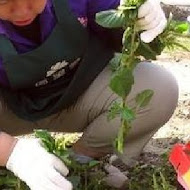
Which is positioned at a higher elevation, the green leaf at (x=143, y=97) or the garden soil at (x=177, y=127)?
the green leaf at (x=143, y=97)

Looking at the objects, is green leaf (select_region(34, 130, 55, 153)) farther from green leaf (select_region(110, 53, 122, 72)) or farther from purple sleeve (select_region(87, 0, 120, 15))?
purple sleeve (select_region(87, 0, 120, 15))

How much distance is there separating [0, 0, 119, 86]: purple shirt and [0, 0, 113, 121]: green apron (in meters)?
0.02

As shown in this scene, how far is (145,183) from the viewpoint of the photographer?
2.18 meters

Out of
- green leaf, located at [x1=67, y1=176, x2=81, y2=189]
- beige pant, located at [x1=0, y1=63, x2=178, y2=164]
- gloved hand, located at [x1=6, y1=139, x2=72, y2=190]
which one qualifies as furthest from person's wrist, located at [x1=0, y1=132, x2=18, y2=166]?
beige pant, located at [x1=0, y1=63, x2=178, y2=164]

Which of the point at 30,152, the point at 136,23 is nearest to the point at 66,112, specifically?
the point at 30,152

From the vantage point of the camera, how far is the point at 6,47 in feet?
6.54

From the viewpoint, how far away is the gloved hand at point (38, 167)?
1.77m

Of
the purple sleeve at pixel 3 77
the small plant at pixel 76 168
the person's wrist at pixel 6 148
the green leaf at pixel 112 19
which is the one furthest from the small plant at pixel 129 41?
the purple sleeve at pixel 3 77

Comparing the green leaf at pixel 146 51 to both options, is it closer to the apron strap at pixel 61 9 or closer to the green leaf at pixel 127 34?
the green leaf at pixel 127 34

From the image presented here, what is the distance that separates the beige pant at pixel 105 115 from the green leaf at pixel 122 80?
34 centimetres

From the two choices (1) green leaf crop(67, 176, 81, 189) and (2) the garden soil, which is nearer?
(1) green leaf crop(67, 176, 81, 189)

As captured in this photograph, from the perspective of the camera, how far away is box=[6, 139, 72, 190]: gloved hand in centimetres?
177

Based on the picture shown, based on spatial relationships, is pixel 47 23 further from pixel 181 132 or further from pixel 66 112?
pixel 181 132

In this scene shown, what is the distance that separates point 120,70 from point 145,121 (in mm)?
419
